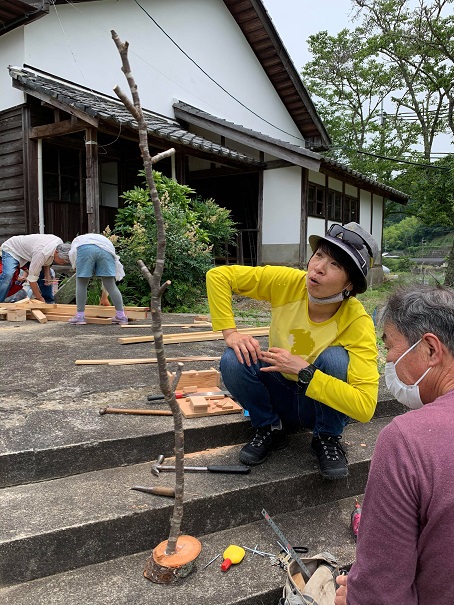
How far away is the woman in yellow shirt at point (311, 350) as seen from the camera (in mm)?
2094

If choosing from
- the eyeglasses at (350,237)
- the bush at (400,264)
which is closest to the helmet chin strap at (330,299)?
the eyeglasses at (350,237)

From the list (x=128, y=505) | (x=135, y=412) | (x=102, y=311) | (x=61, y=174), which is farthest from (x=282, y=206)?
(x=128, y=505)

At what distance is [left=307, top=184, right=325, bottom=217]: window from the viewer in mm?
12430

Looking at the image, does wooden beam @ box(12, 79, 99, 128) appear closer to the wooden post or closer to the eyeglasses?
the wooden post

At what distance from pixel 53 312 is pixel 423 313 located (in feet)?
19.5

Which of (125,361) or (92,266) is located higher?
(92,266)

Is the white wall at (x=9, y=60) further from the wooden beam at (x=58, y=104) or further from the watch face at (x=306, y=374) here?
the watch face at (x=306, y=374)

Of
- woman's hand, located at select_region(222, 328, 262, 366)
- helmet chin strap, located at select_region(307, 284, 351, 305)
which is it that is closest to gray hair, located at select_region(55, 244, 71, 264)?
woman's hand, located at select_region(222, 328, 262, 366)

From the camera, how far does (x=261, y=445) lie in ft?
8.06

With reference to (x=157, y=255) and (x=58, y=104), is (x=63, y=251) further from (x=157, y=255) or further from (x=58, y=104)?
(x=157, y=255)

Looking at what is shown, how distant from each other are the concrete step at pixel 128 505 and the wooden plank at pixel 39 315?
4.16 meters

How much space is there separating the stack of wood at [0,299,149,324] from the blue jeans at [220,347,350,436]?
3955mm

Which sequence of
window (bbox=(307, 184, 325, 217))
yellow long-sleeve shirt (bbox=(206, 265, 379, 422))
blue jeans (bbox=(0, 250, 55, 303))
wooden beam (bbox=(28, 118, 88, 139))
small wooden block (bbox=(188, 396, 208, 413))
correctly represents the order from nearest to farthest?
yellow long-sleeve shirt (bbox=(206, 265, 379, 422))
small wooden block (bbox=(188, 396, 208, 413))
blue jeans (bbox=(0, 250, 55, 303))
wooden beam (bbox=(28, 118, 88, 139))
window (bbox=(307, 184, 325, 217))

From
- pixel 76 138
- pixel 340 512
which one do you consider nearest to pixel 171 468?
pixel 340 512
